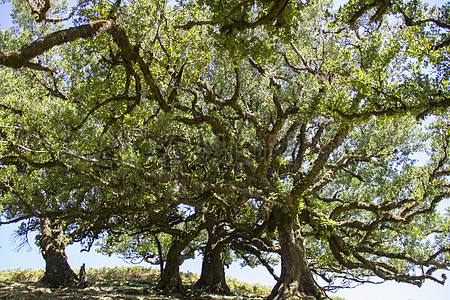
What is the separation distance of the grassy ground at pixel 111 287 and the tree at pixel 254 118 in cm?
206

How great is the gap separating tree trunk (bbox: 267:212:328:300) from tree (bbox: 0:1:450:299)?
2.5 inches

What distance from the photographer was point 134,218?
20.5 meters

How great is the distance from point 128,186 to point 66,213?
3.77 meters

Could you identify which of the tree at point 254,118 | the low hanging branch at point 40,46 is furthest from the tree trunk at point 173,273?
the low hanging branch at point 40,46

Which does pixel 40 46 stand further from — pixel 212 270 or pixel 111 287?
pixel 212 270

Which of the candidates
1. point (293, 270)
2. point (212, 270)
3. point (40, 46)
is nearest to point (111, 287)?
point (212, 270)

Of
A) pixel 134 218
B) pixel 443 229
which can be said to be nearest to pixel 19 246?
pixel 134 218

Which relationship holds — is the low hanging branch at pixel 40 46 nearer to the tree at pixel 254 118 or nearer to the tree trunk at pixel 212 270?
the tree at pixel 254 118

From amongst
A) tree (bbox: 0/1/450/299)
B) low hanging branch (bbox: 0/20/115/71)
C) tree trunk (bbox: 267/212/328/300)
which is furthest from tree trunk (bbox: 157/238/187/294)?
low hanging branch (bbox: 0/20/115/71)

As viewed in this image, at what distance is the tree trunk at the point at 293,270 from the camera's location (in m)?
15.8

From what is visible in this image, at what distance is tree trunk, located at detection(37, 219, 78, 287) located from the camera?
20453mm

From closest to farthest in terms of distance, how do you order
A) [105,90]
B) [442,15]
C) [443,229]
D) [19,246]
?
[442,15], [105,90], [19,246], [443,229]

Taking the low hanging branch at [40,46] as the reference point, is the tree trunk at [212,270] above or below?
below

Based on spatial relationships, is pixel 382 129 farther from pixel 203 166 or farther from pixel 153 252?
pixel 153 252
